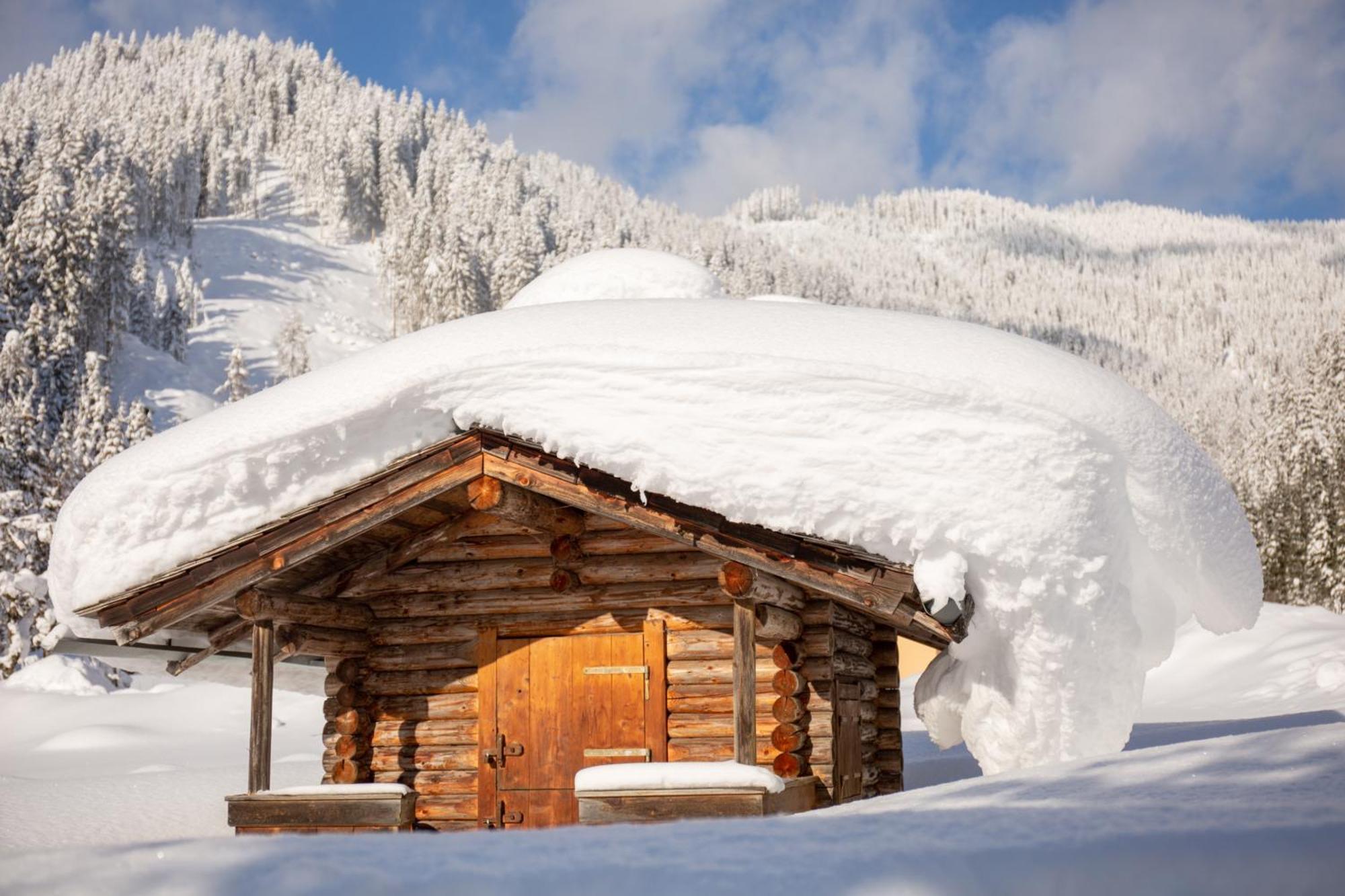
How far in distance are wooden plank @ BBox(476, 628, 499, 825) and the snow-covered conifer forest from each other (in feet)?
14.8

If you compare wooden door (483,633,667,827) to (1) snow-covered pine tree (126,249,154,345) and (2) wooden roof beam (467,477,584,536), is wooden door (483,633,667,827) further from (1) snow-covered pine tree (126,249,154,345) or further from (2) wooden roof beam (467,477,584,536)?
(1) snow-covered pine tree (126,249,154,345)

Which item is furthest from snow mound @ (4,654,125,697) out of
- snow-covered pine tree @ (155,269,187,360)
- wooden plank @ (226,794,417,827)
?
snow-covered pine tree @ (155,269,187,360)

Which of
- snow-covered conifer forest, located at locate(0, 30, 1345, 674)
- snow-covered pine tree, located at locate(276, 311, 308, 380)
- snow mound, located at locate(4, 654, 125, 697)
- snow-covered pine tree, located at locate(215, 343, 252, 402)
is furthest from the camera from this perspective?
snow-covered pine tree, located at locate(276, 311, 308, 380)

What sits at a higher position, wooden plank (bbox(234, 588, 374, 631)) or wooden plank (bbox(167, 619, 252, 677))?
wooden plank (bbox(234, 588, 374, 631))

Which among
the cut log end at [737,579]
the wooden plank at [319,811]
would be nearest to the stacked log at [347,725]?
the wooden plank at [319,811]

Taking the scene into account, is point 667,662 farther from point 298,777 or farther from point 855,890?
point 298,777

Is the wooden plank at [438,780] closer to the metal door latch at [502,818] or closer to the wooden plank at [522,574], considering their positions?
the metal door latch at [502,818]

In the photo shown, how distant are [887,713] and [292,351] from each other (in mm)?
63256

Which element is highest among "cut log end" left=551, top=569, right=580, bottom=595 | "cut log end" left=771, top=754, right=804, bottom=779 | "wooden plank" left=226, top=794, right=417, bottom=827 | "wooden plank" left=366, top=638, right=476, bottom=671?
"cut log end" left=551, top=569, right=580, bottom=595

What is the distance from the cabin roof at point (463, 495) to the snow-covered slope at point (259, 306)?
51445 mm

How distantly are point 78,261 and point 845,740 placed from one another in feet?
193

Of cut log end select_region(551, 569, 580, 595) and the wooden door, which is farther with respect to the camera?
cut log end select_region(551, 569, 580, 595)

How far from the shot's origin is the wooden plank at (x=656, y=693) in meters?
9.16

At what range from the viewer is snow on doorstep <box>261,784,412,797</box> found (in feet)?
28.2
